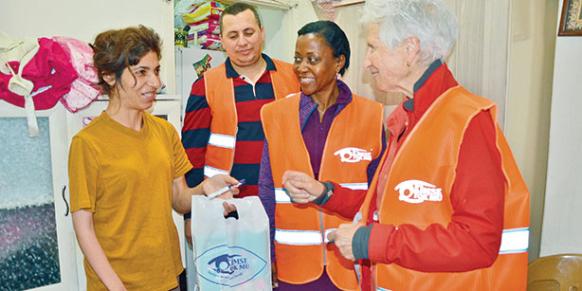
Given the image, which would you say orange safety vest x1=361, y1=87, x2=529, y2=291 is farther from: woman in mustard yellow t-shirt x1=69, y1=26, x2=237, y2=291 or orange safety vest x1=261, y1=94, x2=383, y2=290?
woman in mustard yellow t-shirt x1=69, y1=26, x2=237, y2=291

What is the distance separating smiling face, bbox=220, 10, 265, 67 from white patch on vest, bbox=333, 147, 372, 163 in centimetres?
79

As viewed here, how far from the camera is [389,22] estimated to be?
1158mm

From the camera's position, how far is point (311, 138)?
1.70m

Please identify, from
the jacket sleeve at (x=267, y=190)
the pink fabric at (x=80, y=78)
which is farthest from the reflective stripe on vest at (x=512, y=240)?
the pink fabric at (x=80, y=78)

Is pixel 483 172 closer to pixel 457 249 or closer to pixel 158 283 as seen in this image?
pixel 457 249

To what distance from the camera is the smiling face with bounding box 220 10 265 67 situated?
2162 mm

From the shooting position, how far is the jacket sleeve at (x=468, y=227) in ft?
3.16

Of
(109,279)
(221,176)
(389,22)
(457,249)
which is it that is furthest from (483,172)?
(109,279)

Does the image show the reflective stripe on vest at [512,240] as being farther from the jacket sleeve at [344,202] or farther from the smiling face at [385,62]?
the jacket sleeve at [344,202]

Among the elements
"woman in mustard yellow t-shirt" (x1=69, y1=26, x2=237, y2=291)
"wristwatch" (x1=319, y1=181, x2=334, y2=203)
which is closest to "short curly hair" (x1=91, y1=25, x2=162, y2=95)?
"woman in mustard yellow t-shirt" (x1=69, y1=26, x2=237, y2=291)

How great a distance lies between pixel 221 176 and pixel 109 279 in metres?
Answer: 0.53

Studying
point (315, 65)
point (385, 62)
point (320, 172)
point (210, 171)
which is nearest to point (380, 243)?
point (385, 62)

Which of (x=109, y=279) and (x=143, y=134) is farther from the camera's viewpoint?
(x=143, y=134)

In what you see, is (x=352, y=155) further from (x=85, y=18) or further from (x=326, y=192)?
(x=85, y=18)
